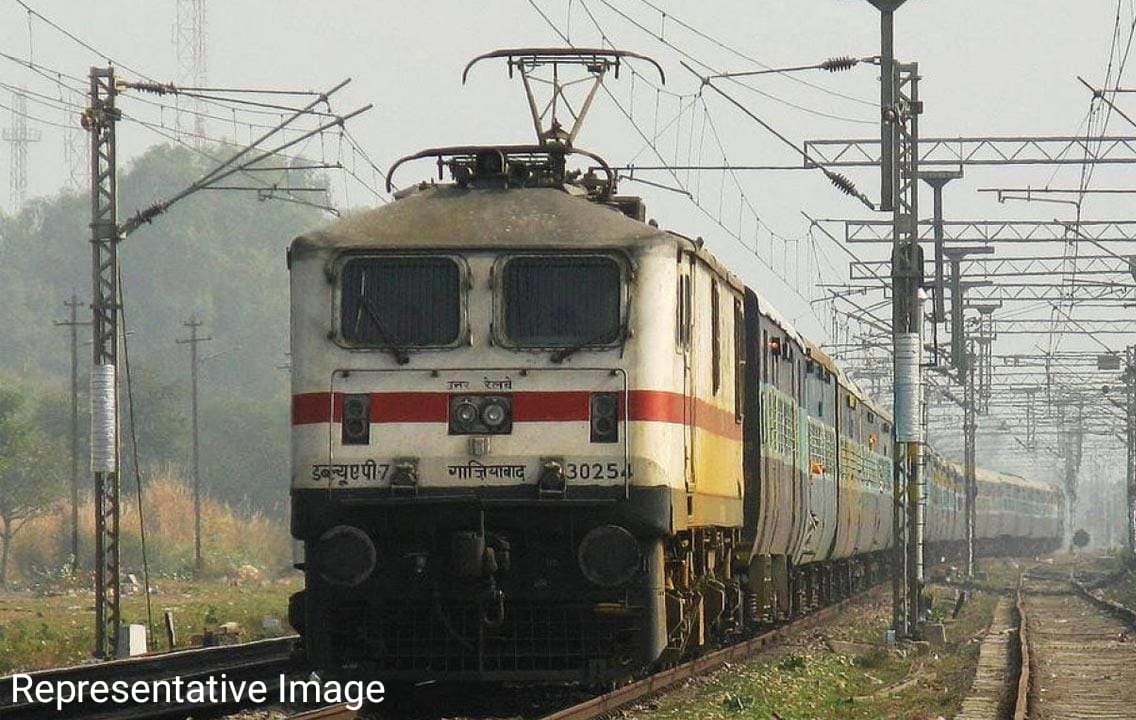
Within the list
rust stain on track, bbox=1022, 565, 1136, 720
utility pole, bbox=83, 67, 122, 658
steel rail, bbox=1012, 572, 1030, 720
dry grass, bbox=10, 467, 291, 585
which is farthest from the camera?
dry grass, bbox=10, 467, 291, 585

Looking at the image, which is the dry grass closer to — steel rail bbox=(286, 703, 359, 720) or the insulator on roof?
the insulator on roof

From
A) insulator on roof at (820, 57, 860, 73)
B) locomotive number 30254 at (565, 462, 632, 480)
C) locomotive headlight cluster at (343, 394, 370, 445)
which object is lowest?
locomotive number 30254 at (565, 462, 632, 480)

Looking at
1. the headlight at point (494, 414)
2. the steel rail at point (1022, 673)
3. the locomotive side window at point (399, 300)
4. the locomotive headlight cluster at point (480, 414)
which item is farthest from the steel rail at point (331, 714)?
the steel rail at point (1022, 673)

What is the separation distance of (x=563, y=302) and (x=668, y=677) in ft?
15.4

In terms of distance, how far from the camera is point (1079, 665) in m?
25.4

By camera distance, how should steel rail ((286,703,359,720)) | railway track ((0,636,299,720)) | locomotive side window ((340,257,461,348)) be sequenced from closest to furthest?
steel rail ((286,703,359,720))
locomotive side window ((340,257,461,348))
railway track ((0,636,299,720))

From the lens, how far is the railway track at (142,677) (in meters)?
15.8

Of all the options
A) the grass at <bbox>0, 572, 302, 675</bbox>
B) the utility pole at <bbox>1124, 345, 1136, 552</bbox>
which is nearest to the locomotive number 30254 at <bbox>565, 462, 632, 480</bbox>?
the grass at <bbox>0, 572, 302, 675</bbox>

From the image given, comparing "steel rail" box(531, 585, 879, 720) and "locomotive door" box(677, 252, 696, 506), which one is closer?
"steel rail" box(531, 585, 879, 720)

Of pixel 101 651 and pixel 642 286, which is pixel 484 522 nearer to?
pixel 642 286

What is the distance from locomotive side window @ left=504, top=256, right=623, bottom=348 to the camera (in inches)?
583

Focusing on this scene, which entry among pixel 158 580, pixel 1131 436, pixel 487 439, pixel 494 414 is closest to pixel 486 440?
pixel 487 439

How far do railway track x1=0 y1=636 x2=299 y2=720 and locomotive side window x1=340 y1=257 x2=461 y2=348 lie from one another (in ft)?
8.37

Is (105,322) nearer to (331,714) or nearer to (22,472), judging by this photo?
(331,714)
